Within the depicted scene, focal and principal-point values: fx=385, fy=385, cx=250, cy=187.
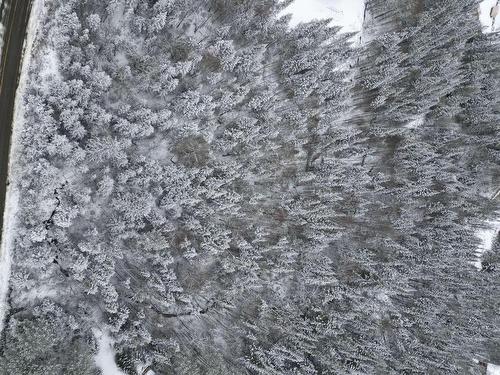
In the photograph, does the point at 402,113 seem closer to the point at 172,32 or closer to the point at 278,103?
the point at 278,103

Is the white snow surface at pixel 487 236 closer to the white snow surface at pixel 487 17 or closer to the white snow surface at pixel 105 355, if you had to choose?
the white snow surface at pixel 487 17

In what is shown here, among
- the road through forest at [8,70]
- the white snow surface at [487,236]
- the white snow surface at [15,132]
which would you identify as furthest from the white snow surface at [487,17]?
the road through forest at [8,70]

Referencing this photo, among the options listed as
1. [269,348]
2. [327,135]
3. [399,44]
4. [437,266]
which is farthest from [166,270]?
[399,44]

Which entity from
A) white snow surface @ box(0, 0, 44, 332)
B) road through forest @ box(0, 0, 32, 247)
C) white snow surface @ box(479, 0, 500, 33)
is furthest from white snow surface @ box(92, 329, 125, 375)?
white snow surface @ box(479, 0, 500, 33)

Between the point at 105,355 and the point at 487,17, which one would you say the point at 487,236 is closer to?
the point at 487,17

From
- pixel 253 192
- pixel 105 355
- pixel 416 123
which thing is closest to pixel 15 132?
pixel 105 355
